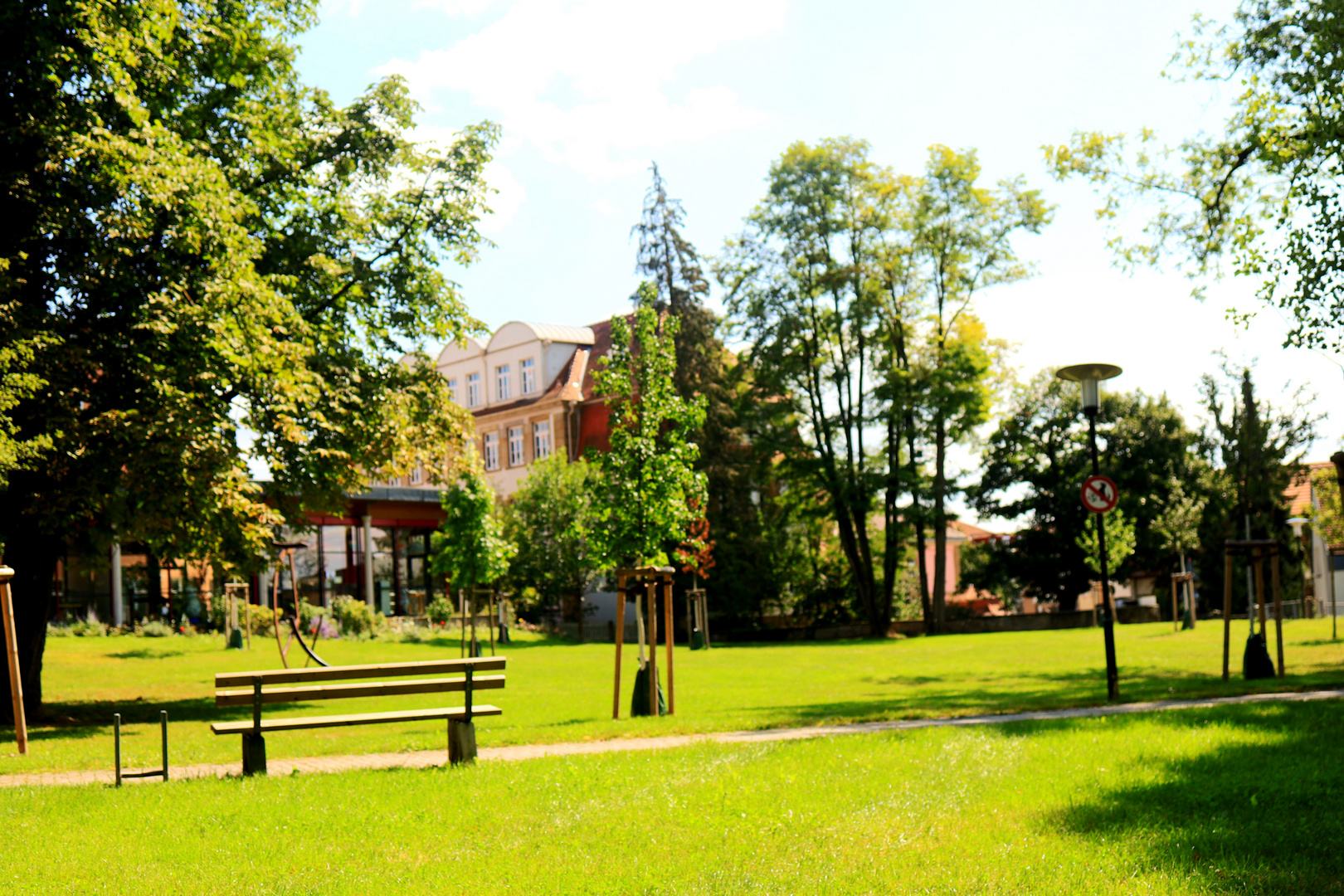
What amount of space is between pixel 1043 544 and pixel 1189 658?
101 ft

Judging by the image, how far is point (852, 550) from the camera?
42.4m

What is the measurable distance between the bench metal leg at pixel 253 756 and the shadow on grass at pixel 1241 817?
6.15 meters

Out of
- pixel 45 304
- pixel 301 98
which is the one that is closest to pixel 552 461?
pixel 301 98

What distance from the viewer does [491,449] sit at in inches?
2196

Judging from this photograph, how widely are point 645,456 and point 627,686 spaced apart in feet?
14.6

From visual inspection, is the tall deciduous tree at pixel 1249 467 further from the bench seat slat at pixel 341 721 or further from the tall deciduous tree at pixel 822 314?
the bench seat slat at pixel 341 721

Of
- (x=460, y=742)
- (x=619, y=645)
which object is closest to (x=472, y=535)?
(x=619, y=645)

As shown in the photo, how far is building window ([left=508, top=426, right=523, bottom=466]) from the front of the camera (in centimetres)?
5444

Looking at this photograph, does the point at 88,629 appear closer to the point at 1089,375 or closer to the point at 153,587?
the point at 153,587

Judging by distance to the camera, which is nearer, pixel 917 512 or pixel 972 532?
pixel 917 512

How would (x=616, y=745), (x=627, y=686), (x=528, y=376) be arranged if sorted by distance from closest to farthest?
(x=616, y=745)
(x=627, y=686)
(x=528, y=376)

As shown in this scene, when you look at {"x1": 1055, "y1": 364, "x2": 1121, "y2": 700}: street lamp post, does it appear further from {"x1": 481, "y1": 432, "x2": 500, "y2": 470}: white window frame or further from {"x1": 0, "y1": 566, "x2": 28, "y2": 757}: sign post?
{"x1": 481, "y1": 432, "x2": 500, "y2": 470}: white window frame

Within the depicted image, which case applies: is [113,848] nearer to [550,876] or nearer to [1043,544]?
[550,876]

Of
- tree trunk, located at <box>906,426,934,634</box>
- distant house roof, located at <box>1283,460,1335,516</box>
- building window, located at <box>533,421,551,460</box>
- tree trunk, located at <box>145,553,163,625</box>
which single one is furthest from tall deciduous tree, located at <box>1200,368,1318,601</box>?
A: tree trunk, located at <box>145,553,163,625</box>
